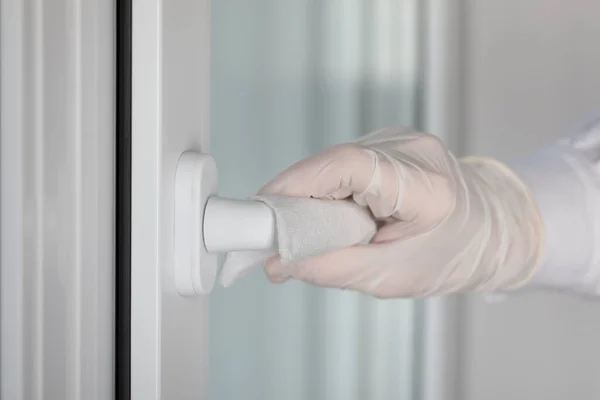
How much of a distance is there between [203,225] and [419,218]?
16 centimetres

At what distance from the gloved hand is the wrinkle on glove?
10mm

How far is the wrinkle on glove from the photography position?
1.19ft

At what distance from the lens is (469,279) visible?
1.72 ft

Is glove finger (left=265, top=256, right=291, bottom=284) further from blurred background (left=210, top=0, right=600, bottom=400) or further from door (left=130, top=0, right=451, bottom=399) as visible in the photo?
blurred background (left=210, top=0, right=600, bottom=400)

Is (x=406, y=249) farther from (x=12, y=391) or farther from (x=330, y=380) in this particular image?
(x=330, y=380)

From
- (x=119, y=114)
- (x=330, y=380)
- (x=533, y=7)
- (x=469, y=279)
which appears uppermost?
(x=533, y=7)

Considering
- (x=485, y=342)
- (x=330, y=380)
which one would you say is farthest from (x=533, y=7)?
(x=330, y=380)

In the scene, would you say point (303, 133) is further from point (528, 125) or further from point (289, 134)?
point (528, 125)

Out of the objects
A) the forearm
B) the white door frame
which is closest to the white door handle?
the white door frame

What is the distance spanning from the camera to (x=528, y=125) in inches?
44.0

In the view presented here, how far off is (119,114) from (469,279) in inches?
12.4

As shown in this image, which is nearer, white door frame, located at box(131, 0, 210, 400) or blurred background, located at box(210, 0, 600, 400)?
white door frame, located at box(131, 0, 210, 400)

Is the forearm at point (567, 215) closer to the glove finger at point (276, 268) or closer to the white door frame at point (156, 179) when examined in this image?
the glove finger at point (276, 268)

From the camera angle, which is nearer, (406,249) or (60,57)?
(60,57)
